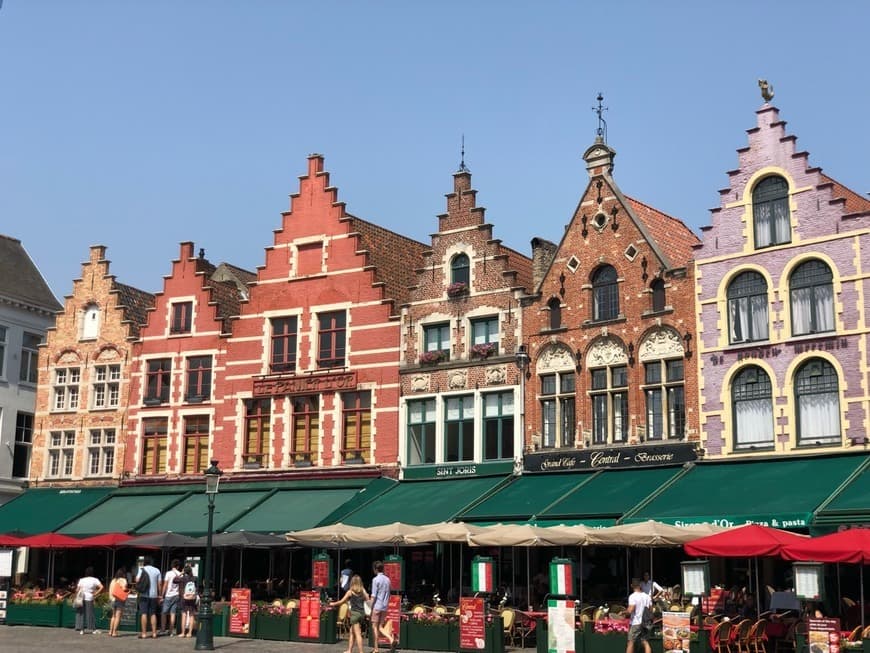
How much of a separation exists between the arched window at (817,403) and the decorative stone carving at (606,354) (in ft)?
15.6

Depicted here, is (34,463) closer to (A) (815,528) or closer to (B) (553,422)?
(B) (553,422)

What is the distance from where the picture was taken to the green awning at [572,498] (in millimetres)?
27453

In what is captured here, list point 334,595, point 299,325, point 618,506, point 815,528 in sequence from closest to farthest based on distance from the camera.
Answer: point 815,528 → point 618,506 → point 334,595 → point 299,325

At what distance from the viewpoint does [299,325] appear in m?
36.7

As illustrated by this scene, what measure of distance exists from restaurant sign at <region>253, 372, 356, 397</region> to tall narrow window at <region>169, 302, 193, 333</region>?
4.01 m

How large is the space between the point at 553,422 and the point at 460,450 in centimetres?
309

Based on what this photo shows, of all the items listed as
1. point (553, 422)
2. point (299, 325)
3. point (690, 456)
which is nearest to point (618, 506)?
point (690, 456)

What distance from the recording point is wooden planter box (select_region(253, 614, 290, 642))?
2731cm

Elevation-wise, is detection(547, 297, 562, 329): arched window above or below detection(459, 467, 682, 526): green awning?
above

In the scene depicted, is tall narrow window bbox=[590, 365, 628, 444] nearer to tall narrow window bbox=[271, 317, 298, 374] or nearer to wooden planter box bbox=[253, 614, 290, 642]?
wooden planter box bbox=[253, 614, 290, 642]

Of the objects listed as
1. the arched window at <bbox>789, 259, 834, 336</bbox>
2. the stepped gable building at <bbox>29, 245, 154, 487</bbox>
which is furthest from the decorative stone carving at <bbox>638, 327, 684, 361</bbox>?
the stepped gable building at <bbox>29, 245, 154, 487</bbox>

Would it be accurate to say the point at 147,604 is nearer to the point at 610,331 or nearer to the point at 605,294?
the point at 610,331

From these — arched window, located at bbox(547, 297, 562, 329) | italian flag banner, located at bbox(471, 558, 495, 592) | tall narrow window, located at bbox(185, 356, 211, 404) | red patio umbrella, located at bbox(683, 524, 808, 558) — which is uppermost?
arched window, located at bbox(547, 297, 562, 329)

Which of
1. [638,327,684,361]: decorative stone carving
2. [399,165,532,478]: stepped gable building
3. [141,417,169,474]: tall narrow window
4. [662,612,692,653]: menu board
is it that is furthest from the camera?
[141,417,169,474]: tall narrow window
